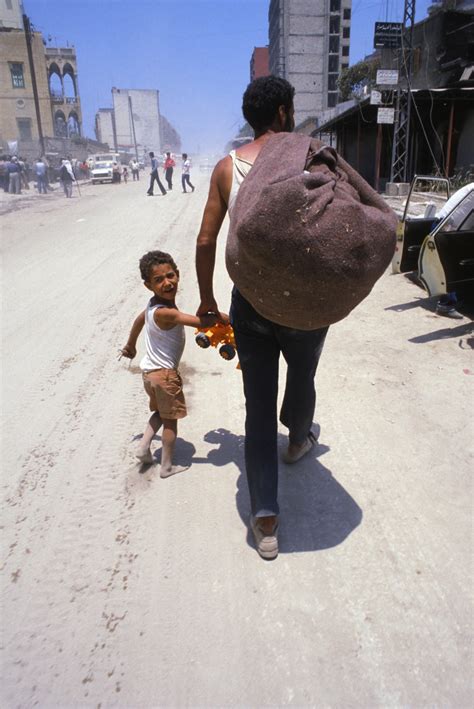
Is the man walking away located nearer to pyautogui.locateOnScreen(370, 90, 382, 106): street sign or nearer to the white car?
the white car

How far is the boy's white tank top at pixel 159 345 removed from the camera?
295 cm

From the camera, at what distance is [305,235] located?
1.72 metres

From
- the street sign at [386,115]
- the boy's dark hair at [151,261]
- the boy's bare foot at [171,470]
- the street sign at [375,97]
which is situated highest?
the street sign at [375,97]

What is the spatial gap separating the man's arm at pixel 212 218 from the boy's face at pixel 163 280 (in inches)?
17.8

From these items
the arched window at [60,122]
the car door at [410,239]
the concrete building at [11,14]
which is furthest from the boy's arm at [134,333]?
the concrete building at [11,14]

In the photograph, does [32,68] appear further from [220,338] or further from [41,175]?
[220,338]

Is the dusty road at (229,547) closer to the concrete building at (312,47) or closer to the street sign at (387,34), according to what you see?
the street sign at (387,34)

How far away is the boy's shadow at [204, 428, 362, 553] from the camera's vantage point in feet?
8.10

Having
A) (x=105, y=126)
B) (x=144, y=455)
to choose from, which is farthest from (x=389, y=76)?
(x=105, y=126)

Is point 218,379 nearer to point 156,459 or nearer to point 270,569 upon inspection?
point 156,459

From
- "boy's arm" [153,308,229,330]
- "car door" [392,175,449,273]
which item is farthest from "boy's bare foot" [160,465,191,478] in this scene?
"car door" [392,175,449,273]

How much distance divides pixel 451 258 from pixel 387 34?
19.6m

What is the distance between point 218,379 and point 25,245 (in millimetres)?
7977

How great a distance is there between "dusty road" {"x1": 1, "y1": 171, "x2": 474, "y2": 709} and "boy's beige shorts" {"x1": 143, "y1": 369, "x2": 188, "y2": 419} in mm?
364
